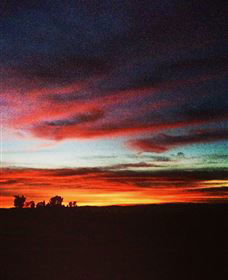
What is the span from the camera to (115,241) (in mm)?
29016

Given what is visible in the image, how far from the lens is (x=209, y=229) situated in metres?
34.1

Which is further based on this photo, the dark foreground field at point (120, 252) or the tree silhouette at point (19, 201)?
the tree silhouette at point (19, 201)

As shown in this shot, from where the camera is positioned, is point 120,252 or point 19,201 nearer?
point 120,252

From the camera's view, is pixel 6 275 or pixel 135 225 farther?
pixel 135 225

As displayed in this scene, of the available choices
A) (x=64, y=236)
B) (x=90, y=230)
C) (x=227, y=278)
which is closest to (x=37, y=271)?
(x=227, y=278)

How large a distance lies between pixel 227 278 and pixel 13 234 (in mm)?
20802

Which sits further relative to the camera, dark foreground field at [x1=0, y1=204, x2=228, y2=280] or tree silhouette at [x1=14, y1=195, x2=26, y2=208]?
tree silhouette at [x1=14, y1=195, x2=26, y2=208]

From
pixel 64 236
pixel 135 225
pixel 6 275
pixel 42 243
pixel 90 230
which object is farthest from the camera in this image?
pixel 135 225

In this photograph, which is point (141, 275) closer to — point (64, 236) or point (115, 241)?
point (115, 241)

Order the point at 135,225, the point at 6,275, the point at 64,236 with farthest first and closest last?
the point at 135,225
the point at 64,236
the point at 6,275

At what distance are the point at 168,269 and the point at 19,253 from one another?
938cm

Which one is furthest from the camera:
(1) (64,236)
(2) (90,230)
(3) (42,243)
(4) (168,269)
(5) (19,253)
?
(2) (90,230)

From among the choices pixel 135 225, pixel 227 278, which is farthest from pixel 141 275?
pixel 135 225

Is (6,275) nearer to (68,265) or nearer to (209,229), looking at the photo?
(68,265)
